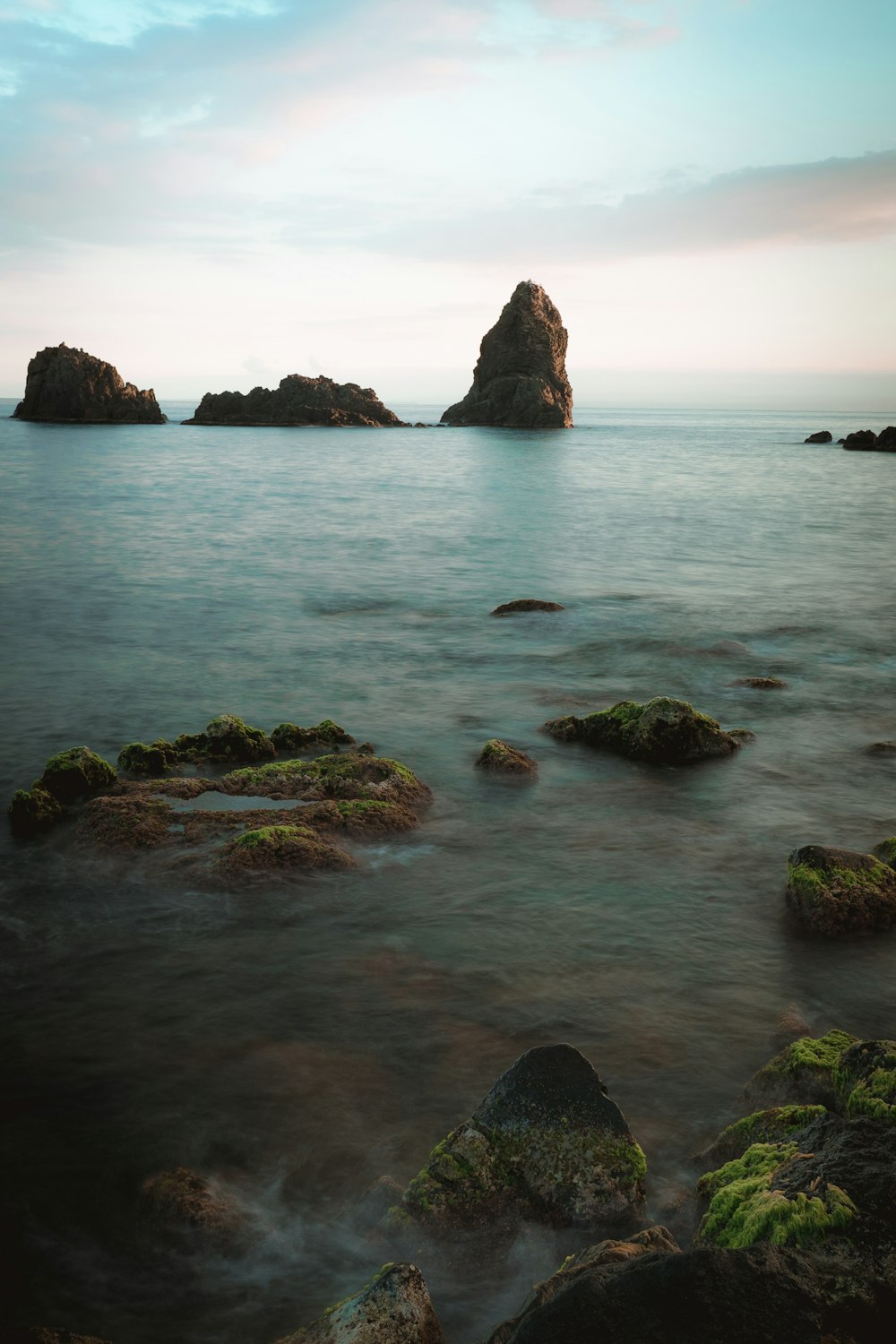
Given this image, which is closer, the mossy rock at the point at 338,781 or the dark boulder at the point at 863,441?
the mossy rock at the point at 338,781

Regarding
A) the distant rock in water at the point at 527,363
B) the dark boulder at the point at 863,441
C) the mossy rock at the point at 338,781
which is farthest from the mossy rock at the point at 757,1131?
the distant rock in water at the point at 527,363

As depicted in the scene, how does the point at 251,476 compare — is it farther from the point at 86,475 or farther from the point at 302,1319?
the point at 302,1319

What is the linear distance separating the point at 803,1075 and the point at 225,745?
8639 mm

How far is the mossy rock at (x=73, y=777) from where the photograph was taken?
11.6 metres

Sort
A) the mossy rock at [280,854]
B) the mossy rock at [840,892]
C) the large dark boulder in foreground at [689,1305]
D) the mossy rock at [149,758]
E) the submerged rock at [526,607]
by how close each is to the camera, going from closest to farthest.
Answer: the large dark boulder in foreground at [689,1305], the mossy rock at [840,892], the mossy rock at [280,854], the mossy rock at [149,758], the submerged rock at [526,607]

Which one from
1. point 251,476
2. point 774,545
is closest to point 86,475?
point 251,476

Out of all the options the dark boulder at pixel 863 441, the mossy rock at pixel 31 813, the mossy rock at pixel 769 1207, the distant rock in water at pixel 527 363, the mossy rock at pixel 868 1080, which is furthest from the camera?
the distant rock in water at pixel 527 363

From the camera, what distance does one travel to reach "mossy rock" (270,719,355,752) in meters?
13.6

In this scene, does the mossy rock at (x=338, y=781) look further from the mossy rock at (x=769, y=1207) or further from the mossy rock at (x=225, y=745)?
the mossy rock at (x=769, y=1207)

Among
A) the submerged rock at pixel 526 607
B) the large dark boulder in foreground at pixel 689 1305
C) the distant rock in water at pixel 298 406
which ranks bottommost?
the large dark boulder in foreground at pixel 689 1305

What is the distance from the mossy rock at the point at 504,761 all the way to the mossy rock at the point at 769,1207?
24.6ft

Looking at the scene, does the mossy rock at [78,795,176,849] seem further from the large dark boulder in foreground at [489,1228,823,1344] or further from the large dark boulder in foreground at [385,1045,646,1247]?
the large dark boulder in foreground at [489,1228,823,1344]

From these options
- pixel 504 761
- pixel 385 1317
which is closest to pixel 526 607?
pixel 504 761

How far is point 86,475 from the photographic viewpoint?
61344mm
